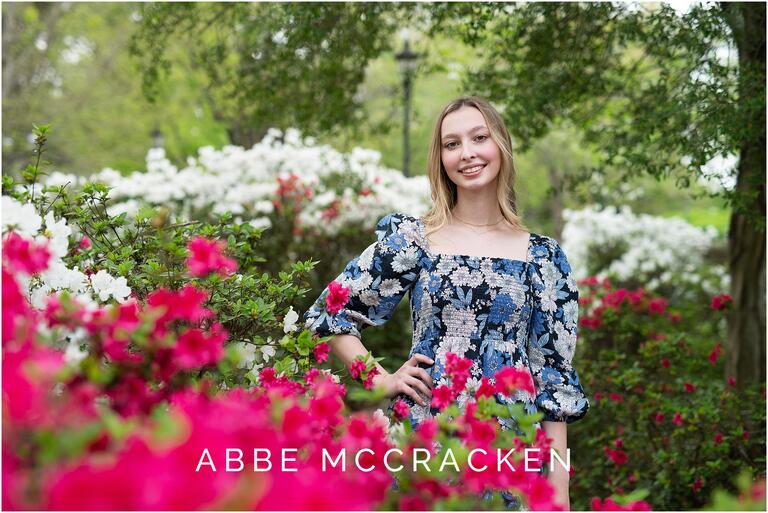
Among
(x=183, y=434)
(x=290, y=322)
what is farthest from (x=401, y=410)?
(x=183, y=434)

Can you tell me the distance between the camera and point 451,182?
3.02 metres

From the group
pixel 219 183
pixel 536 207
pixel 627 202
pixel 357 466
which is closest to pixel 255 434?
pixel 357 466

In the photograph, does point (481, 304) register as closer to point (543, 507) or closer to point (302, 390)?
point (302, 390)

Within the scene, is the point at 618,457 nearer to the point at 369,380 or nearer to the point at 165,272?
the point at 369,380

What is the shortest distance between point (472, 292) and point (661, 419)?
9.39 ft

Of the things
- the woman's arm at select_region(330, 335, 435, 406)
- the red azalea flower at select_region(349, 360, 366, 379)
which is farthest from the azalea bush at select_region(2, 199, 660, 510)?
the woman's arm at select_region(330, 335, 435, 406)

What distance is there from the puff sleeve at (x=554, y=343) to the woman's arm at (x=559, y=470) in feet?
0.08

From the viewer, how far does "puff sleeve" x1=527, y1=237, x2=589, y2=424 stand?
8.50ft

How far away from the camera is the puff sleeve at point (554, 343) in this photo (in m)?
2.59

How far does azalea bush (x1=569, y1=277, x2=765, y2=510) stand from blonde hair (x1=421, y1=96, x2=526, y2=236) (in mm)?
2292

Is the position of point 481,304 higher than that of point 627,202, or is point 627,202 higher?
point 627,202

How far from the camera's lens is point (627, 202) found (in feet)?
72.3

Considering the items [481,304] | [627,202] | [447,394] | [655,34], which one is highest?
[627,202]

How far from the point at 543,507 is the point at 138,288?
1.63 meters
